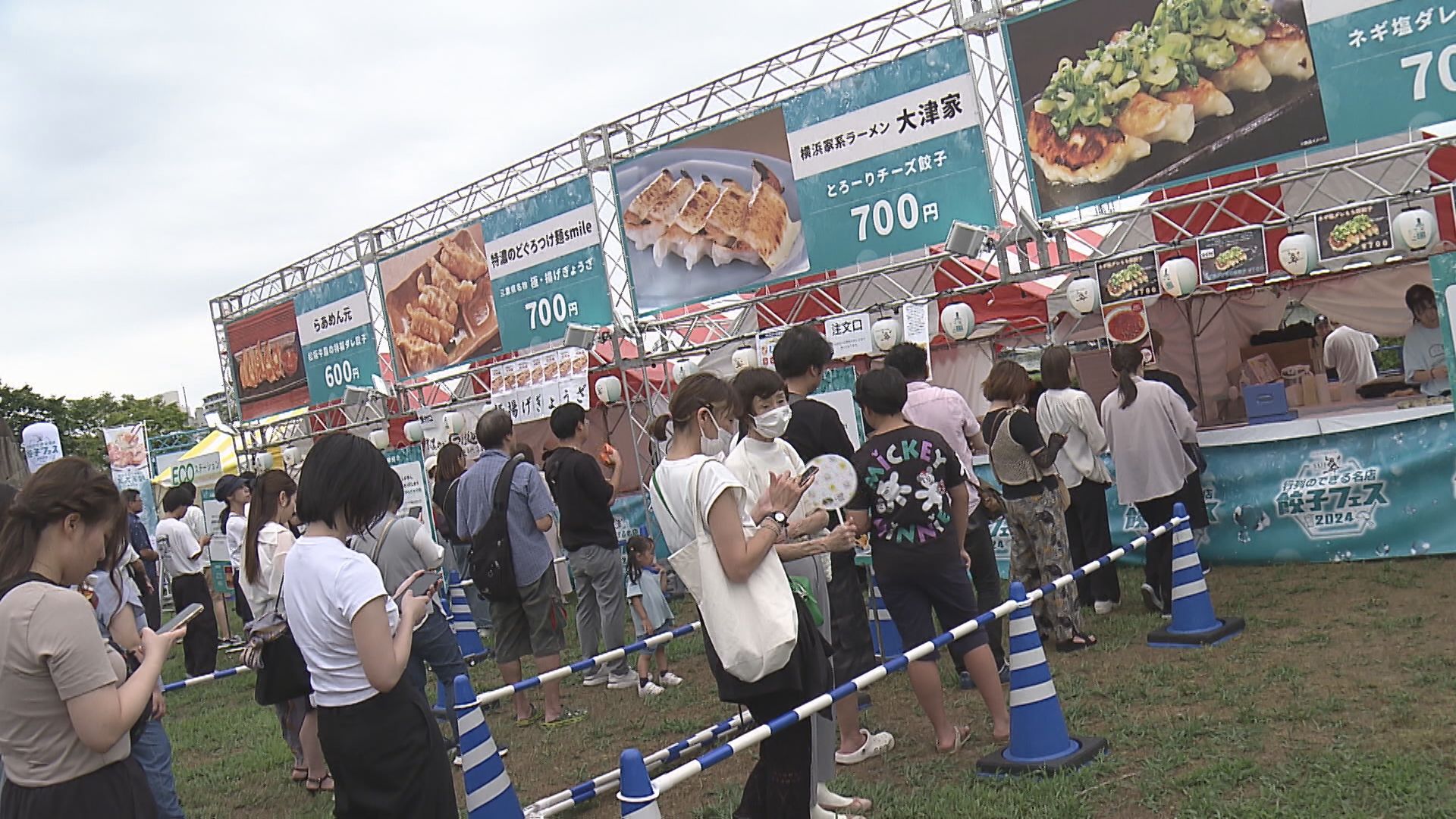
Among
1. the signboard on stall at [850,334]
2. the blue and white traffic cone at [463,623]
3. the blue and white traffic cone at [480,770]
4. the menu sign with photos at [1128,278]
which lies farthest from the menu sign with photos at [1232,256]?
the blue and white traffic cone at [480,770]

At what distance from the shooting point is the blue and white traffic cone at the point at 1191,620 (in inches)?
241

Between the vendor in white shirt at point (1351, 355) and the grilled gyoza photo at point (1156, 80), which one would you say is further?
the vendor in white shirt at point (1351, 355)

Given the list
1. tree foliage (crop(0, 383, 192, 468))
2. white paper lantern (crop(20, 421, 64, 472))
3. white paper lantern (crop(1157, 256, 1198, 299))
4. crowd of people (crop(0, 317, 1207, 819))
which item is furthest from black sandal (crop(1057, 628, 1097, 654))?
tree foliage (crop(0, 383, 192, 468))

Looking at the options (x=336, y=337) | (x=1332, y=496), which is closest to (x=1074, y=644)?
(x=1332, y=496)

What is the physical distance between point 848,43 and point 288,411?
12090 mm

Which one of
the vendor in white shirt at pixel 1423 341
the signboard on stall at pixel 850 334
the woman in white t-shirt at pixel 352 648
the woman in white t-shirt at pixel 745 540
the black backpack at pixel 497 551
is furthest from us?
the signboard on stall at pixel 850 334

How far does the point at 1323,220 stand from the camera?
7727 mm

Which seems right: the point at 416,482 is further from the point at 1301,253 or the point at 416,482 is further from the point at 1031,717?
the point at 1301,253

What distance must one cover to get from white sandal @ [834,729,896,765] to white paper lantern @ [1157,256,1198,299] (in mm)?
4633

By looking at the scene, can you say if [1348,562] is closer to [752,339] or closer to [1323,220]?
Answer: [1323,220]

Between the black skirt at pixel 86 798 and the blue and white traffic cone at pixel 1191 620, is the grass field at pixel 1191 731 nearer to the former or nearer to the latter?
the blue and white traffic cone at pixel 1191 620

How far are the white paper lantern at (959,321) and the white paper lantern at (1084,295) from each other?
1.23m

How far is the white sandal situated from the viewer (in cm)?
509

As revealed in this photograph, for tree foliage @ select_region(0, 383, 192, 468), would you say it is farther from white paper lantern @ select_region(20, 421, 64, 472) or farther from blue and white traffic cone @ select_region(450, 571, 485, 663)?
blue and white traffic cone @ select_region(450, 571, 485, 663)
